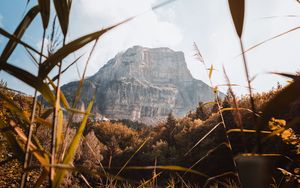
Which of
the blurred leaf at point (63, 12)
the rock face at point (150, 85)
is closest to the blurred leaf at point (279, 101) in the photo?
the blurred leaf at point (63, 12)

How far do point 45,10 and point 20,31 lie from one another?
9 centimetres

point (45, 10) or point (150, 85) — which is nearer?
point (45, 10)

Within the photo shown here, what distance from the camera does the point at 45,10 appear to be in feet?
2.63

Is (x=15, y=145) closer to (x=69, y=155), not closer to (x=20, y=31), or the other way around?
(x=69, y=155)

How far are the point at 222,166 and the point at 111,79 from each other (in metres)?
148

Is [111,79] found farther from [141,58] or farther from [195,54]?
[195,54]

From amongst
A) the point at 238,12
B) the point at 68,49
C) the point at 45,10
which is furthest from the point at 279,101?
the point at 45,10

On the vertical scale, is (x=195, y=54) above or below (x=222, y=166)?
above

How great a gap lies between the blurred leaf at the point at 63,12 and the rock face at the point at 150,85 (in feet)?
479

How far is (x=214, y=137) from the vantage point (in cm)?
1330

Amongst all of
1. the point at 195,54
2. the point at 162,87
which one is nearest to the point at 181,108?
the point at 162,87

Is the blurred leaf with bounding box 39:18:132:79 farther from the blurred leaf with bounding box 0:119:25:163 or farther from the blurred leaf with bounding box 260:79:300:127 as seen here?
the blurred leaf with bounding box 260:79:300:127

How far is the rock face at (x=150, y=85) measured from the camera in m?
157

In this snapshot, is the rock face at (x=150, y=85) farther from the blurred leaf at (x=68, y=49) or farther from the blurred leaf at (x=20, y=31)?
the blurred leaf at (x=68, y=49)
